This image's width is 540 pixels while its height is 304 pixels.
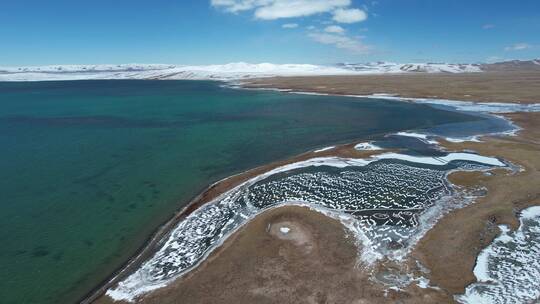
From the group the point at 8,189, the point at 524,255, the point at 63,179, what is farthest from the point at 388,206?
the point at 8,189

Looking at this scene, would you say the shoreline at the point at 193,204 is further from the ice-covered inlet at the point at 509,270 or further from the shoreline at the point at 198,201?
the ice-covered inlet at the point at 509,270

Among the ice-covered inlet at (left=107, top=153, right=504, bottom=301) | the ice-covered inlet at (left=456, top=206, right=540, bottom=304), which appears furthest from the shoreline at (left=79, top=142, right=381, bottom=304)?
the ice-covered inlet at (left=456, top=206, right=540, bottom=304)

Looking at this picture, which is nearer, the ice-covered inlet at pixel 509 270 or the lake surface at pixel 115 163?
the ice-covered inlet at pixel 509 270

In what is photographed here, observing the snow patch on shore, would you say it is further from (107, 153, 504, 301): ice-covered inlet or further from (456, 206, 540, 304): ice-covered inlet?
(456, 206, 540, 304): ice-covered inlet

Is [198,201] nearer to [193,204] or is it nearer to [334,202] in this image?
[193,204]

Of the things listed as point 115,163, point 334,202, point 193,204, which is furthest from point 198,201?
point 115,163

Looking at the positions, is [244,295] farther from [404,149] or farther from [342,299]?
[404,149]

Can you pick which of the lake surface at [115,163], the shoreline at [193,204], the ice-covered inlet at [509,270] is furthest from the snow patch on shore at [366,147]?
the ice-covered inlet at [509,270]
